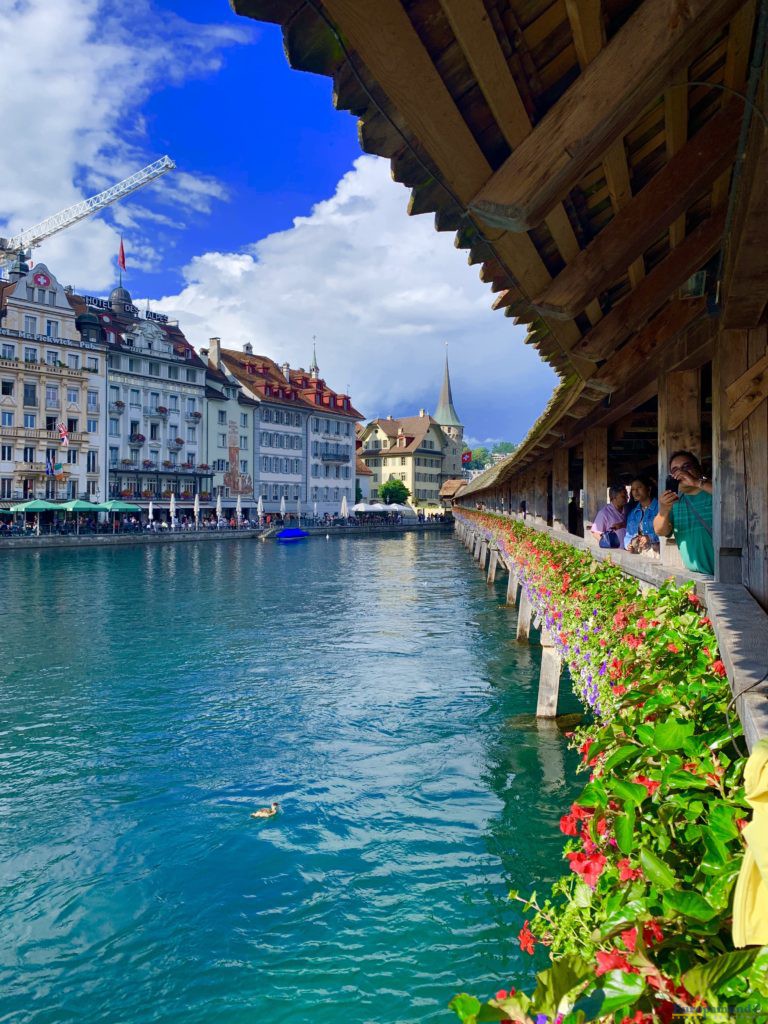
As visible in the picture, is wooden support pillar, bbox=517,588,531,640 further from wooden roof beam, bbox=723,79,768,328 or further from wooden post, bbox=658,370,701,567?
wooden roof beam, bbox=723,79,768,328

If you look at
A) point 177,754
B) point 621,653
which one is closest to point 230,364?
point 177,754

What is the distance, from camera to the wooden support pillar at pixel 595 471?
38.9 ft

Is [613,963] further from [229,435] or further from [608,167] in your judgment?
[229,435]

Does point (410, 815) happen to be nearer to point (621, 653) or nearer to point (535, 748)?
point (535, 748)

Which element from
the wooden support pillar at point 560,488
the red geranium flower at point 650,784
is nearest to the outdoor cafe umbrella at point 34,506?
the wooden support pillar at point 560,488

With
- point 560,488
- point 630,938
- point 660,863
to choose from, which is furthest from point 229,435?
point 630,938

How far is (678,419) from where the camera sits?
715 cm

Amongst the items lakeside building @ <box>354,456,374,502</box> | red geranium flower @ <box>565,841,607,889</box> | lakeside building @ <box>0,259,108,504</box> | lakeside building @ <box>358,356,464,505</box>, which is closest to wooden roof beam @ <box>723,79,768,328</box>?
red geranium flower @ <box>565,841,607,889</box>

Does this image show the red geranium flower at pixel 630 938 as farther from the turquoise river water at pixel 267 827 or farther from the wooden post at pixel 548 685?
the wooden post at pixel 548 685

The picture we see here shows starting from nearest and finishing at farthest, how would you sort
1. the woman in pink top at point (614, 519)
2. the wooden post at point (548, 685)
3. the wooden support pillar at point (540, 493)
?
the woman in pink top at point (614, 519) → the wooden post at point (548, 685) → the wooden support pillar at point (540, 493)

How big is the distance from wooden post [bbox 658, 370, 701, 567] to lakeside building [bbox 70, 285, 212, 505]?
54608 millimetres

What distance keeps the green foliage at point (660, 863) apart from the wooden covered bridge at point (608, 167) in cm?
28

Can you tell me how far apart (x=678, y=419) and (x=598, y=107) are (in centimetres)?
512

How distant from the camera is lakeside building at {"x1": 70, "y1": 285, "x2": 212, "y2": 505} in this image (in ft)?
190
